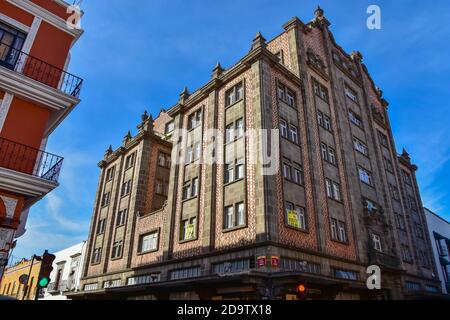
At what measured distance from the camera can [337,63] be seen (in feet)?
102

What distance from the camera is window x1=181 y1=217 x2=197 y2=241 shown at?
813 inches

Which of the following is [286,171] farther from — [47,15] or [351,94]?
[351,94]

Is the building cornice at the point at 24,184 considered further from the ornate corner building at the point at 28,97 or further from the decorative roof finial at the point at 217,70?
the decorative roof finial at the point at 217,70

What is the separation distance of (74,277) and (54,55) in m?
27.4

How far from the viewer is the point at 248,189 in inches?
715

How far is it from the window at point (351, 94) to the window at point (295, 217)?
17.2 meters

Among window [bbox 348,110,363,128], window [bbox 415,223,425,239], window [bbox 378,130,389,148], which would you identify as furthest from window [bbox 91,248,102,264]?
window [bbox 415,223,425,239]

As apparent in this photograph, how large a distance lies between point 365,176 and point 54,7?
84.6ft

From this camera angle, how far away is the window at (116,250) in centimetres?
2691

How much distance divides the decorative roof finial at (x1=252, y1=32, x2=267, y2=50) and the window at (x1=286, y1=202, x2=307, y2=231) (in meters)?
10.8

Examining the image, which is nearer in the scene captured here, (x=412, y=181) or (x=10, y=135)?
(x=10, y=135)

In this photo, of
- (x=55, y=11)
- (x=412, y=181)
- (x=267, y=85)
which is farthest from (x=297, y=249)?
(x=412, y=181)

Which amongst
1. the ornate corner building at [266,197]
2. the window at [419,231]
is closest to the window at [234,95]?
the ornate corner building at [266,197]

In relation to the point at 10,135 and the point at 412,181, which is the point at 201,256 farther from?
the point at 412,181
